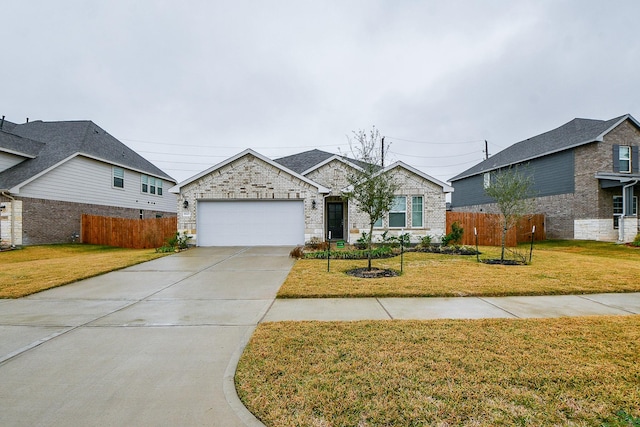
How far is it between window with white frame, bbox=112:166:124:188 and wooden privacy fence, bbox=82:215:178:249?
3.38m

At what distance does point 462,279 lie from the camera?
7547mm

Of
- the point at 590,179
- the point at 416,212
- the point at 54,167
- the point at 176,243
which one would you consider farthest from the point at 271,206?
the point at 590,179

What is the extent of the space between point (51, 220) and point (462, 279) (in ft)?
65.2

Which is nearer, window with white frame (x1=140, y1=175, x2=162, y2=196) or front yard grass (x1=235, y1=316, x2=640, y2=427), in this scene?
front yard grass (x1=235, y1=316, x2=640, y2=427)

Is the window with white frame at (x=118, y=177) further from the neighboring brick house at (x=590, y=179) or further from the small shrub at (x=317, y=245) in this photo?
the neighboring brick house at (x=590, y=179)

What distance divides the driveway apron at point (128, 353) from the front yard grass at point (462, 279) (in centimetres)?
128

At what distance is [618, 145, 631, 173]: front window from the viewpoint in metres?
18.1

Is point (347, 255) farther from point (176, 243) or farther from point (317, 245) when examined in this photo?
point (176, 243)

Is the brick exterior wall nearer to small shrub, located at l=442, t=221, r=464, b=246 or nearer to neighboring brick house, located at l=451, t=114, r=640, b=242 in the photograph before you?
small shrub, located at l=442, t=221, r=464, b=246

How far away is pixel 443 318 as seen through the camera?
15.6ft

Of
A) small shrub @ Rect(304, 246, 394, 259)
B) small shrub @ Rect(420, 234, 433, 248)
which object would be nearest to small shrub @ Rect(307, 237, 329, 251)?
small shrub @ Rect(304, 246, 394, 259)

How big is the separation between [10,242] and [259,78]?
1525 cm

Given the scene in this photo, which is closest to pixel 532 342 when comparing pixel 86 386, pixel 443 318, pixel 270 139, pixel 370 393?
pixel 443 318

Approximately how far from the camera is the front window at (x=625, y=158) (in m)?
18.1
